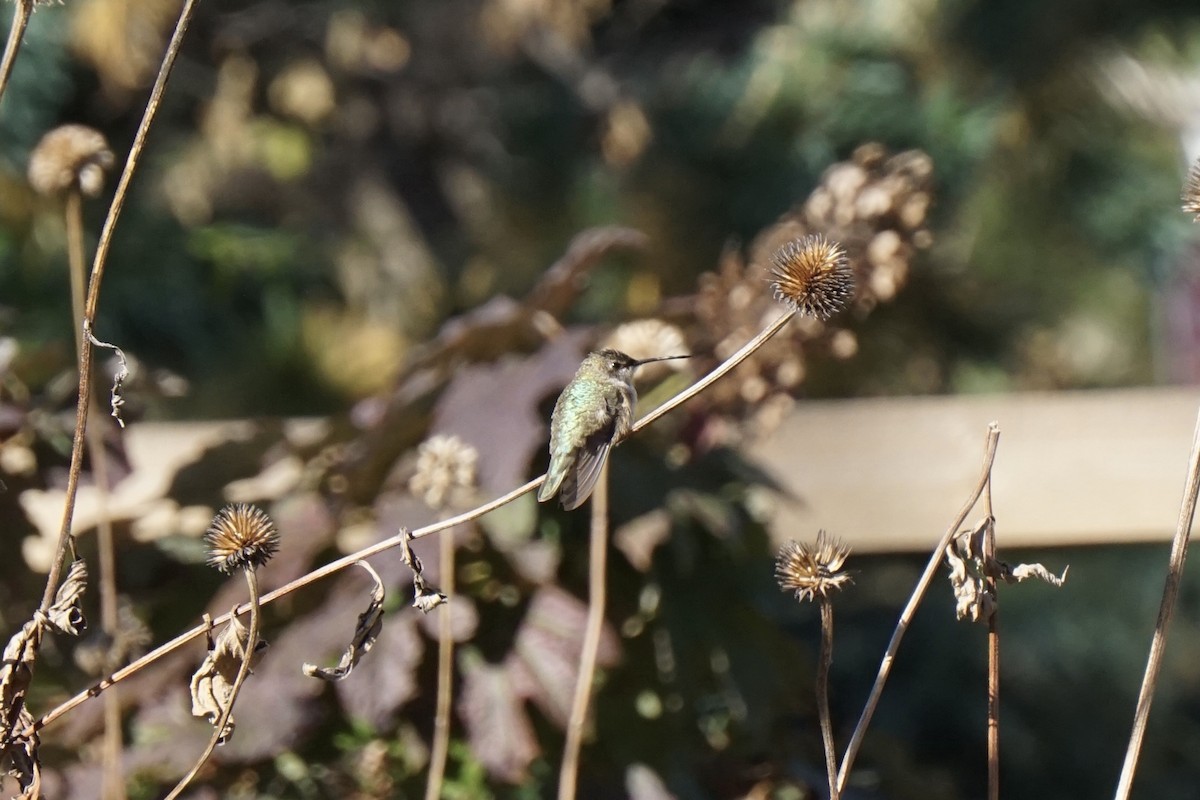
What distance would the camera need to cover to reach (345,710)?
0.96m

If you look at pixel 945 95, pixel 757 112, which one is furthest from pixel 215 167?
pixel 945 95

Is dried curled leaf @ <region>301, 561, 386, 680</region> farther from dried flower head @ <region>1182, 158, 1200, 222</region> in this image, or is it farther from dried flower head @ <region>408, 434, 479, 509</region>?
dried flower head @ <region>1182, 158, 1200, 222</region>

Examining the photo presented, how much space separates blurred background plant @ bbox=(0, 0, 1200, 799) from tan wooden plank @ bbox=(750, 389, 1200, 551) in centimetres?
15

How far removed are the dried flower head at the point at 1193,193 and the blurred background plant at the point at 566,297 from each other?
1.52ft

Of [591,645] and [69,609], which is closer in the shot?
[69,609]

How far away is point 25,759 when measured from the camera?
645mm

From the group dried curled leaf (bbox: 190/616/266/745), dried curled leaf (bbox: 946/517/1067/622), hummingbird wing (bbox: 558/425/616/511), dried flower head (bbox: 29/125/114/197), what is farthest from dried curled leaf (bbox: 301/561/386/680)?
dried flower head (bbox: 29/125/114/197)

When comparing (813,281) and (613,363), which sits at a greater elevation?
(613,363)

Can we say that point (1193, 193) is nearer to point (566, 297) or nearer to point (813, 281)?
point (813, 281)

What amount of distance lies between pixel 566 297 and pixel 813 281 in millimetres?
540

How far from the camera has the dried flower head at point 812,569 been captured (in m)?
0.61

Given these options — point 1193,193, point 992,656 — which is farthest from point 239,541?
point 1193,193

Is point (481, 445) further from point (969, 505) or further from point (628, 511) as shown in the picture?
point (969, 505)

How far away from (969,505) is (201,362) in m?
2.31
